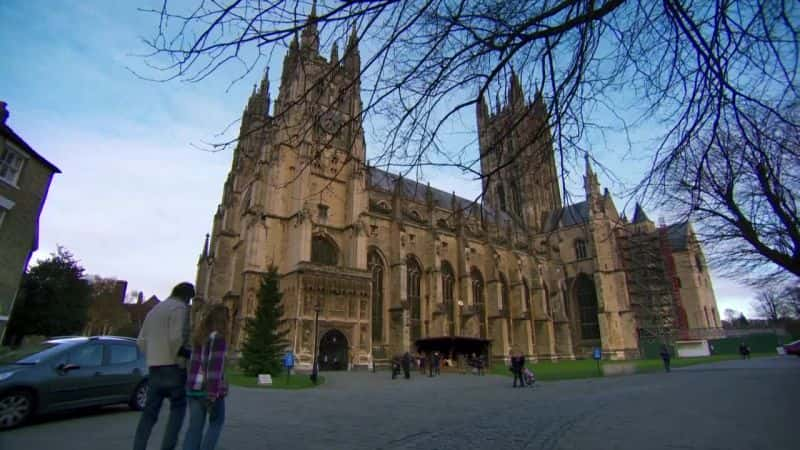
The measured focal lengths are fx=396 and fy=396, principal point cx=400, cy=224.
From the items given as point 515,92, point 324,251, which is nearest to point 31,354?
point 515,92

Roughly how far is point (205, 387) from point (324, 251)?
23.8 m

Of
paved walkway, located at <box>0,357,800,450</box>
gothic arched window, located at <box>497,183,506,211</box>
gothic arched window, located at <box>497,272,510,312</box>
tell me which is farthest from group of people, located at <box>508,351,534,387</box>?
gothic arched window, located at <box>497,183,506,211</box>

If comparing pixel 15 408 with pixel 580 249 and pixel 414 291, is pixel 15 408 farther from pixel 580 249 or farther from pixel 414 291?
pixel 580 249

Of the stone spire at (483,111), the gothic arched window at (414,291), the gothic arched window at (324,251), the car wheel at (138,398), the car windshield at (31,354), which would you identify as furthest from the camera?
the gothic arched window at (414,291)

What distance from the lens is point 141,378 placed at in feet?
26.9

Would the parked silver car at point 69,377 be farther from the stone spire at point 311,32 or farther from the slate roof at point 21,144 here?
the slate roof at point 21,144

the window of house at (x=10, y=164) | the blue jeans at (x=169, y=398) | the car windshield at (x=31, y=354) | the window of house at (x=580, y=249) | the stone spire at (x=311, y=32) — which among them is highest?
the window of house at (x=580, y=249)

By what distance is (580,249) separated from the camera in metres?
44.9

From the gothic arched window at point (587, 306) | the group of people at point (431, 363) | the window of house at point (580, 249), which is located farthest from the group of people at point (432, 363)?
the window of house at point (580, 249)

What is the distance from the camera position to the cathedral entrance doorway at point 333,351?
2422cm

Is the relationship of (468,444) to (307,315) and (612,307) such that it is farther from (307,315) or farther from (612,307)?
(612,307)

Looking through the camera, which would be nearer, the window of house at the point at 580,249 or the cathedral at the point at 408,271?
the cathedral at the point at 408,271

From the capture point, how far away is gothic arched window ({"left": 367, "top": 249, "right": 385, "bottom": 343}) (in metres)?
27.9

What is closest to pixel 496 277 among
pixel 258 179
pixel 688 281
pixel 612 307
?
pixel 612 307
